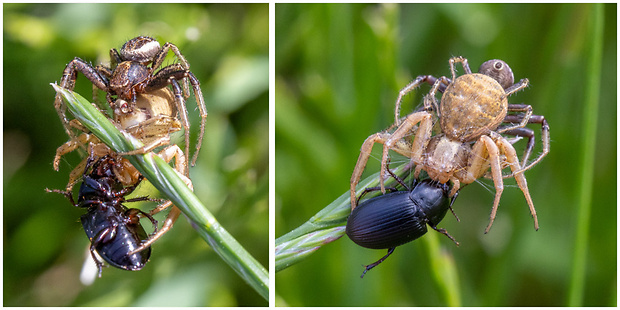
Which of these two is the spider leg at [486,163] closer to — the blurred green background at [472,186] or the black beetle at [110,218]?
the blurred green background at [472,186]

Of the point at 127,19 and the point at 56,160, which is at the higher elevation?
the point at 127,19

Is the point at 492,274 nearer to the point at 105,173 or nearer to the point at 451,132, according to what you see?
the point at 451,132

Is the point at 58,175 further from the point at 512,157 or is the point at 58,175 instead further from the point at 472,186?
the point at 472,186

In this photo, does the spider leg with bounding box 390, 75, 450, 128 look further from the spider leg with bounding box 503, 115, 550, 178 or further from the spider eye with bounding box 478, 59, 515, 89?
the spider leg with bounding box 503, 115, 550, 178

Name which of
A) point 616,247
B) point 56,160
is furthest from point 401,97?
point 616,247

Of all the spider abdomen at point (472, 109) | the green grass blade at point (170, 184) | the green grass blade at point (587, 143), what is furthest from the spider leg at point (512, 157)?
the green grass blade at point (170, 184)

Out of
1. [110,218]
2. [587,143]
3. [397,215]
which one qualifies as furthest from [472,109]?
[110,218]
